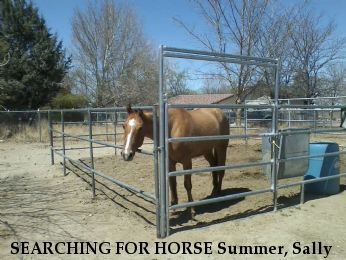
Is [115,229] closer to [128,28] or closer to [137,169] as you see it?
[137,169]

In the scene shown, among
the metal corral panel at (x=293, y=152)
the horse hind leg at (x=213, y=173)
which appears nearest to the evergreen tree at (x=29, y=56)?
the horse hind leg at (x=213, y=173)

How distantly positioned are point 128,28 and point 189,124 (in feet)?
91.7

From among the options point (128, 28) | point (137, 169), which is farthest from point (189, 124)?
point (128, 28)

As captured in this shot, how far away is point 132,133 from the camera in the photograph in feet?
14.9

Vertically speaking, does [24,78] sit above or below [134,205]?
above

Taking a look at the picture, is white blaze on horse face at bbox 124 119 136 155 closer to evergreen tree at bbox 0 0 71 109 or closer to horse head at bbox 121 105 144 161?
horse head at bbox 121 105 144 161

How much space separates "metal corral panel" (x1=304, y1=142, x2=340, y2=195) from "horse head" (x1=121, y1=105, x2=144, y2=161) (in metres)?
3.13

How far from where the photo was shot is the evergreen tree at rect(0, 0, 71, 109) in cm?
2403

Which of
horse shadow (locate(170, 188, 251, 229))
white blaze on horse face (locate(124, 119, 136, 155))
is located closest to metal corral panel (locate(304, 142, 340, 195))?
horse shadow (locate(170, 188, 251, 229))

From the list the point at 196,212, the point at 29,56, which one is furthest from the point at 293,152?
the point at 29,56

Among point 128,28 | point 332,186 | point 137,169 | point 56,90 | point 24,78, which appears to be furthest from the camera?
point 128,28

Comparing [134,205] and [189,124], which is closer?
[189,124]

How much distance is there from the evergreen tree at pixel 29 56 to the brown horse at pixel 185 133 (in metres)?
19.7

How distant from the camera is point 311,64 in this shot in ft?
105
